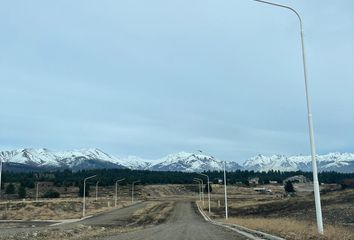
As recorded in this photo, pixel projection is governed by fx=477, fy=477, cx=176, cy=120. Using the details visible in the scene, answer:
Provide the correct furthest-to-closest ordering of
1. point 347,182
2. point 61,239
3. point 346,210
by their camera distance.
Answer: point 347,182 < point 346,210 < point 61,239

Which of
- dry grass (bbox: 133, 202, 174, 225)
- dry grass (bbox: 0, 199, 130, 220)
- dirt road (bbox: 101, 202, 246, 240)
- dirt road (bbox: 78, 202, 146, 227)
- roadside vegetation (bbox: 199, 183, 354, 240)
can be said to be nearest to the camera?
roadside vegetation (bbox: 199, 183, 354, 240)

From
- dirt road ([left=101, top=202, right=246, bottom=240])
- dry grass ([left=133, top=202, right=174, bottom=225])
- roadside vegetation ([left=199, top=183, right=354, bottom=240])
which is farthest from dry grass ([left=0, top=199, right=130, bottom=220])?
dirt road ([left=101, top=202, right=246, bottom=240])

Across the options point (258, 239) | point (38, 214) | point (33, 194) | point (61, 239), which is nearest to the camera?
point (258, 239)

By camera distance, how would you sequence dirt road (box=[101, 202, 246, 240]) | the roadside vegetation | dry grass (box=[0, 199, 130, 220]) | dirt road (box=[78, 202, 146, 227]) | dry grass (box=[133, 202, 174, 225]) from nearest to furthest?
the roadside vegetation < dirt road (box=[101, 202, 246, 240]) < dirt road (box=[78, 202, 146, 227]) < dry grass (box=[133, 202, 174, 225]) < dry grass (box=[0, 199, 130, 220])

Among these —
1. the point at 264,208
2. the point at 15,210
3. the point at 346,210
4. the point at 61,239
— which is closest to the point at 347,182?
the point at 264,208

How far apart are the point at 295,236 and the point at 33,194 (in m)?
179

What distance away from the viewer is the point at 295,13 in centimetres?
2402

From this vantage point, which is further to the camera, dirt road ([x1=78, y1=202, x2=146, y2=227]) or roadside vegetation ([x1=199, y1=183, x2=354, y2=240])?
dirt road ([x1=78, y1=202, x2=146, y2=227])

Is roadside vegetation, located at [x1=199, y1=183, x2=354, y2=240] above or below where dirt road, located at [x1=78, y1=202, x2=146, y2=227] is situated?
above

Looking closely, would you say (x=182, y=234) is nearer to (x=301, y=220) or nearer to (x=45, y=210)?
(x=301, y=220)

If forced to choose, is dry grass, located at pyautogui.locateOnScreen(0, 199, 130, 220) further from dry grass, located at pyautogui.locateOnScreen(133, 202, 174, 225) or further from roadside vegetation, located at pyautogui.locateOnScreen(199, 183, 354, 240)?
roadside vegetation, located at pyautogui.locateOnScreen(199, 183, 354, 240)

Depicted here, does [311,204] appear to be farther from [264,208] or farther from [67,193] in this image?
[67,193]

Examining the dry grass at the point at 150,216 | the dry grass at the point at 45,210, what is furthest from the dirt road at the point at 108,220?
the dry grass at the point at 45,210

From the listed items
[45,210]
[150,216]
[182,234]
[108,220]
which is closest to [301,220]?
[182,234]
